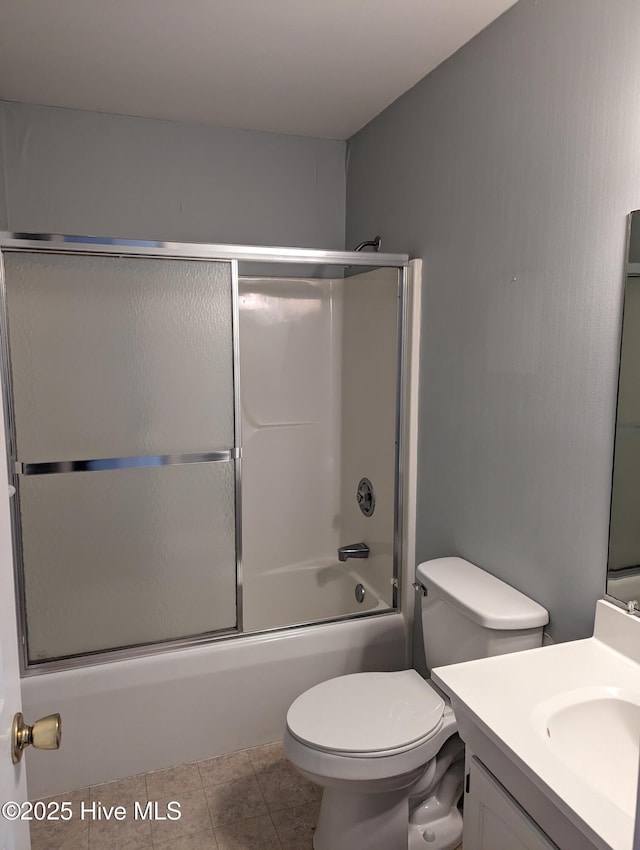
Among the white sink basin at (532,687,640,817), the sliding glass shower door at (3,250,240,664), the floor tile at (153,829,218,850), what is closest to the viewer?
the white sink basin at (532,687,640,817)

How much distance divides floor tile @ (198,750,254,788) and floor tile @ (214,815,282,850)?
21cm

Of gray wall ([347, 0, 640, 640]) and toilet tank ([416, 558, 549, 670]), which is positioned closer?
gray wall ([347, 0, 640, 640])

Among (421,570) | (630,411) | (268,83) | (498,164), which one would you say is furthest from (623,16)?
(421,570)

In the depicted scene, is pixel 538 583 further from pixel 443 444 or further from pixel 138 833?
pixel 138 833

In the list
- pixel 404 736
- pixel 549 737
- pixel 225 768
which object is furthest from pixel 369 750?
pixel 225 768

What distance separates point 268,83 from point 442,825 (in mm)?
2580

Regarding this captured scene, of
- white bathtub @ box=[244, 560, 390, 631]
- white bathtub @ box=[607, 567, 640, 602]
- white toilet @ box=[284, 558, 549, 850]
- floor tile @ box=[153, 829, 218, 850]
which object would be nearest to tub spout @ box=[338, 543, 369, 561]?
white bathtub @ box=[244, 560, 390, 631]

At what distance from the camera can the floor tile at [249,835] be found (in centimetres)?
192

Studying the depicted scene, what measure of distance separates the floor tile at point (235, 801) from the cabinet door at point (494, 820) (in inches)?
36.1

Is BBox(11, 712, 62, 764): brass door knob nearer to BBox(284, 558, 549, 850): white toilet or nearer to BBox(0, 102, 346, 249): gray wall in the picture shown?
BBox(284, 558, 549, 850): white toilet

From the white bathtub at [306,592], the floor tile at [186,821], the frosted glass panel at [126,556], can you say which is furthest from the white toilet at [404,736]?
the white bathtub at [306,592]

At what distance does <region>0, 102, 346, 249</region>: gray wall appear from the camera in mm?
2566

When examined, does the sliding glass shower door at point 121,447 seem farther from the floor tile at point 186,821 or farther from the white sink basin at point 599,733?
the white sink basin at point 599,733

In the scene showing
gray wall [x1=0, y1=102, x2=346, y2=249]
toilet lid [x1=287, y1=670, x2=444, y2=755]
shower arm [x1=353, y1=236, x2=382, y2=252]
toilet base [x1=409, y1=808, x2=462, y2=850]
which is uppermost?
gray wall [x1=0, y1=102, x2=346, y2=249]
